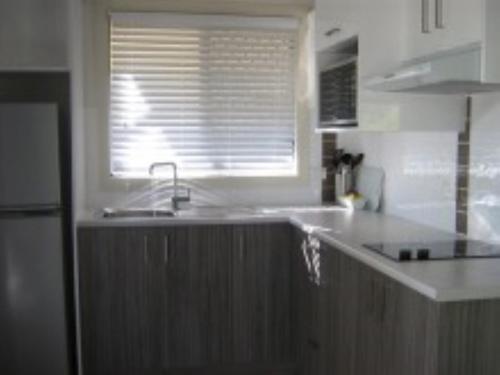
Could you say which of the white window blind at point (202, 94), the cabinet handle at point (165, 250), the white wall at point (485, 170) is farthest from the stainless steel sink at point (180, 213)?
the white wall at point (485, 170)

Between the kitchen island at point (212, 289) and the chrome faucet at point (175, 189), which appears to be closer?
the kitchen island at point (212, 289)

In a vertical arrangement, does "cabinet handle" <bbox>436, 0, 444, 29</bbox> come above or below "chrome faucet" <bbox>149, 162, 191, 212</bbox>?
above

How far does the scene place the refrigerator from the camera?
3178 millimetres

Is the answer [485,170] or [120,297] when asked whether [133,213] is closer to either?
[120,297]

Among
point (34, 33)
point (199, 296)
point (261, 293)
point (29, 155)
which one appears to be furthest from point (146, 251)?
point (34, 33)

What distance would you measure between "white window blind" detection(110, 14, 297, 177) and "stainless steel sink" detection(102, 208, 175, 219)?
0.28 m

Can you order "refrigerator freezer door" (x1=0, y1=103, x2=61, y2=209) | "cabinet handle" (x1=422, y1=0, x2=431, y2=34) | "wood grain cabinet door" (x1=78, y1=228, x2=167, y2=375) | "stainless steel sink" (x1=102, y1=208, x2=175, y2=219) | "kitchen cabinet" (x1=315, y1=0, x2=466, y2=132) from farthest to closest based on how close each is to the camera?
"stainless steel sink" (x1=102, y1=208, x2=175, y2=219), "wood grain cabinet door" (x1=78, y1=228, x2=167, y2=375), "refrigerator freezer door" (x1=0, y1=103, x2=61, y2=209), "kitchen cabinet" (x1=315, y1=0, x2=466, y2=132), "cabinet handle" (x1=422, y1=0, x2=431, y2=34)

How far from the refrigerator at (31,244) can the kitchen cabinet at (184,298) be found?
0.17 meters

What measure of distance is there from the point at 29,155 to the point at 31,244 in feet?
1.60

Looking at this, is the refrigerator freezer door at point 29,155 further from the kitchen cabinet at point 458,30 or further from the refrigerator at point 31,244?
the kitchen cabinet at point 458,30

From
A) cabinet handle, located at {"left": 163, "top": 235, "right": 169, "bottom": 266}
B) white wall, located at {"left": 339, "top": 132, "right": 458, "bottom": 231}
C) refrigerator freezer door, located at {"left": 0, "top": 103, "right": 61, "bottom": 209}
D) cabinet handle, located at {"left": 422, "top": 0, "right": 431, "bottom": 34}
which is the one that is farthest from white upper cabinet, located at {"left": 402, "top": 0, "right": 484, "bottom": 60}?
refrigerator freezer door, located at {"left": 0, "top": 103, "right": 61, "bottom": 209}

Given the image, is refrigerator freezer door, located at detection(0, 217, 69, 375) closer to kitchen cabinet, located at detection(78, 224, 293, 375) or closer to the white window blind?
kitchen cabinet, located at detection(78, 224, 293, 375)

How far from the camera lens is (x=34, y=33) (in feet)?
11.7

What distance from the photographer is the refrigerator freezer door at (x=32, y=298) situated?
10.6 ft
